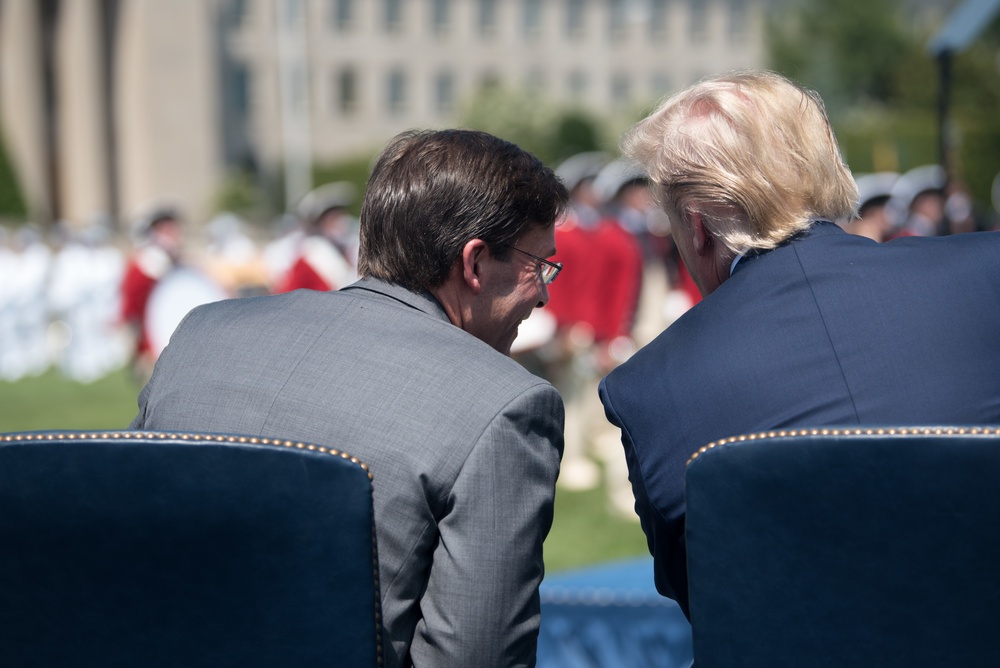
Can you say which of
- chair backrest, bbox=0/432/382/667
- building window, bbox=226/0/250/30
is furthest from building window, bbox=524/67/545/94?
chair backrest, bbox=0/432/382/667

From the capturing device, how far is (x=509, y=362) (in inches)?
74.4

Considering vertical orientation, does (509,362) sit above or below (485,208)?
below

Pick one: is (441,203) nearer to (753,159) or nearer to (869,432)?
(753,159)

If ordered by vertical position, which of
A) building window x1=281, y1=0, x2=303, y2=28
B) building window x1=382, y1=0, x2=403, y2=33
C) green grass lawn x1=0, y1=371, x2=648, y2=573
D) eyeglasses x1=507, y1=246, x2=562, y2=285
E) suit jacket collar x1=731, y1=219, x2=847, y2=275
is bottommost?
building window x1=382, y1=0, x2=403, y2=33

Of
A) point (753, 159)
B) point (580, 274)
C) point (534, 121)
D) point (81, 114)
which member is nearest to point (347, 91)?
point (534, 121)

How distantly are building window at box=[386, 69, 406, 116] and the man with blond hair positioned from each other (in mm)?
58889

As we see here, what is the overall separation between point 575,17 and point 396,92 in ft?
36.4

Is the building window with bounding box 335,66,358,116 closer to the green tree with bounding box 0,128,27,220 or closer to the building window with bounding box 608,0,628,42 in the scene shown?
the building window with bounding box 608,0,628,42

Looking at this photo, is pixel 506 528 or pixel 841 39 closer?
pixel 506 528

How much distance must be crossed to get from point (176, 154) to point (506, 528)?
46.0 metres

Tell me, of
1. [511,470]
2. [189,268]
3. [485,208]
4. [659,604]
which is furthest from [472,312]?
[189,268]

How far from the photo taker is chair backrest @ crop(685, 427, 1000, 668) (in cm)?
147

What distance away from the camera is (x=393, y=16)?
195 feet

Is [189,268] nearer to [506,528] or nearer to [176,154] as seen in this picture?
[506,528]
